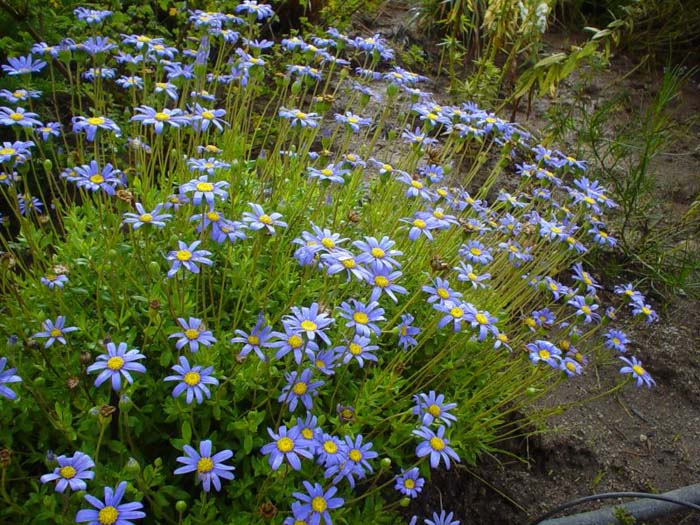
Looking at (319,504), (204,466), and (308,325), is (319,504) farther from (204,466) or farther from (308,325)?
(308,325)

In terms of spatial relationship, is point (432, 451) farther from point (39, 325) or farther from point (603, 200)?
point (603, 200)

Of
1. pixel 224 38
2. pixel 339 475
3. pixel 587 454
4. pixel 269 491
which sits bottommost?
pixel 587 454

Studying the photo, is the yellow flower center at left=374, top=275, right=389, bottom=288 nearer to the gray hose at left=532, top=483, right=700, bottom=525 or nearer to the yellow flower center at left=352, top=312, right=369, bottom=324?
the yellow flower center at left=352, top=312, right=369, bottom=324

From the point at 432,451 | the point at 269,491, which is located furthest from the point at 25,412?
the point at 432,451

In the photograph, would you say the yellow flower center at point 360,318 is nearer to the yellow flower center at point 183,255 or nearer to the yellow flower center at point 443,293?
the yellow flower center at point 443,293

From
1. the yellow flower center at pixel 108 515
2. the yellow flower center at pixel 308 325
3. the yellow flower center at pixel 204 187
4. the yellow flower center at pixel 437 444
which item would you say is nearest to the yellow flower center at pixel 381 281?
the yellow flower center at pixel 308 325

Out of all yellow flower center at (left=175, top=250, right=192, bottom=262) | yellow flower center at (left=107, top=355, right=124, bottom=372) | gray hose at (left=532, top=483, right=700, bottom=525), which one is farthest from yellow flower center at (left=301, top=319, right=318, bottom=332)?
gray hose at (left=532, top=483, right=700, bottom=525)

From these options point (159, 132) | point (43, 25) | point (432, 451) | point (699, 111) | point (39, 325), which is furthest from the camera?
point (699, 111)
